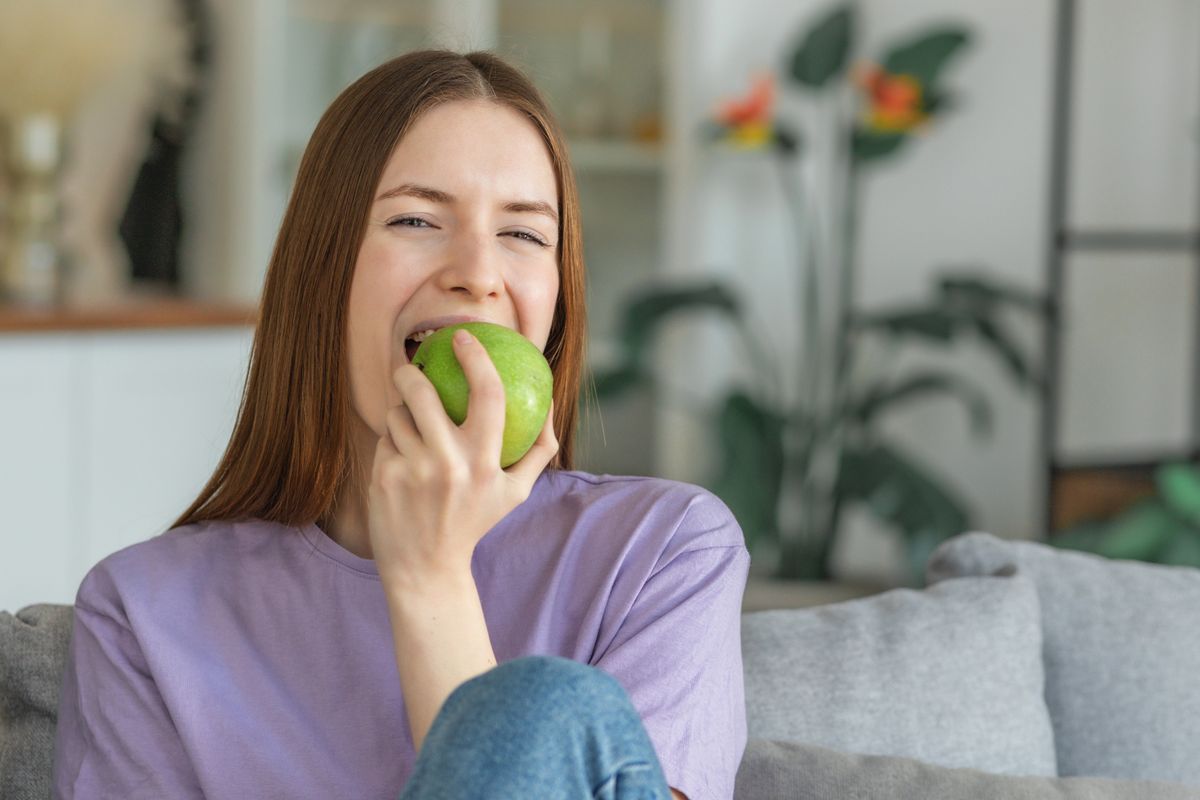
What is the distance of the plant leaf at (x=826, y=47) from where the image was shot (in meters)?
4.44

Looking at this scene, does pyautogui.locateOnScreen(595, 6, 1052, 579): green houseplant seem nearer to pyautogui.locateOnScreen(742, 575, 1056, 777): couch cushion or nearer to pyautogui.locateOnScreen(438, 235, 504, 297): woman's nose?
pyautogui.locateOnScreen(742, 575, 1056, 777): couch cushion

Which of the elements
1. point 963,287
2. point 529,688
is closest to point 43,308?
point 963,287

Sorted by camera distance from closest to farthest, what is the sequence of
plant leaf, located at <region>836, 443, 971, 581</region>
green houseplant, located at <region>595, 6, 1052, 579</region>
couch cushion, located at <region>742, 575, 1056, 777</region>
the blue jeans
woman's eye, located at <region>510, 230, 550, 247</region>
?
1. the blue jeans
2. woman's eye, located at <region>510, 230, 550, 247</region>
3. couch cushion, located at <region>742, 575, 1056, 777</region>
4. plant leaf, located at <region>836, 443, 971, 581</region>
5. green houseplant, located at <region>595, 6, 1052, 579</region>

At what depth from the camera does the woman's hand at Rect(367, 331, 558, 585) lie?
1.18 meters

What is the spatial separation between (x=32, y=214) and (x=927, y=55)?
238 cm

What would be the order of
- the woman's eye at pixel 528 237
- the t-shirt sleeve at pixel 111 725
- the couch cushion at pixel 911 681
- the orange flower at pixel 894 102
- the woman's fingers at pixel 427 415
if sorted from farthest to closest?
the orange flower at pixel 894 102, the couch cushion at pixel 911 681, the woman's eye at pixel 528 237, the t-shirt sleeve at pixel 111 725, the woman's fingers at pixel 427 415

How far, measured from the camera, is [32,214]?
3.85 metres

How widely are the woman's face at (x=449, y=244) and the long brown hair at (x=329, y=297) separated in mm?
19

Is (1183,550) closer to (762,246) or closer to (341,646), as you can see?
(762,246)

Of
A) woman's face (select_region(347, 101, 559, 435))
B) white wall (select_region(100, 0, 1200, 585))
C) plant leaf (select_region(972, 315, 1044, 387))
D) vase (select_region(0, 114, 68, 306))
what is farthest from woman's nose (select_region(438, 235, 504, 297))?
white wall (select_region(100, 0, 1200, 585))

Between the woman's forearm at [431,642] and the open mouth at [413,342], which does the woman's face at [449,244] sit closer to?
the open mouth at [413,342]

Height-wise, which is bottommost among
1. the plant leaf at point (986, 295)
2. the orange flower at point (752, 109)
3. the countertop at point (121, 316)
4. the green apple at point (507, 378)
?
the countertop at point (121, 316)

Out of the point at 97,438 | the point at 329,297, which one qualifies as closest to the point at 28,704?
the point at 329,297

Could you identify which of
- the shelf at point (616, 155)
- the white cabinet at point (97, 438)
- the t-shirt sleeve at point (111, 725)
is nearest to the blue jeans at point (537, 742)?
the t-shirt sleeve at point (111, 725)
